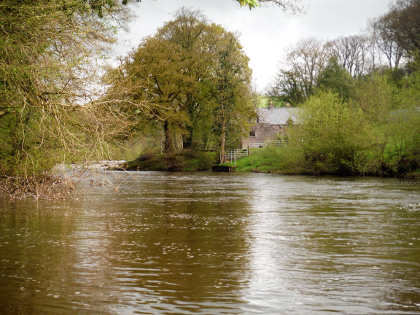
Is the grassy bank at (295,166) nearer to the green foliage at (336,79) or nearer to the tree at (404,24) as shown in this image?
the tree at (404,24)

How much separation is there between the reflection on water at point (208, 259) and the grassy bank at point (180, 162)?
35853 millimetres

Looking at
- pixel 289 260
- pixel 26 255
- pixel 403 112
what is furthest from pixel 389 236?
pixel 403 112

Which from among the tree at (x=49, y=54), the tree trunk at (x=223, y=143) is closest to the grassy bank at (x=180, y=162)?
the tree trunk at (x=223, y=143)

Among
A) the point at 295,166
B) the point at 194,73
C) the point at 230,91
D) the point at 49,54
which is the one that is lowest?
the point at 295,166

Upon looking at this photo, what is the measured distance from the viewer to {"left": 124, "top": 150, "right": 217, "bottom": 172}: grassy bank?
180 ft

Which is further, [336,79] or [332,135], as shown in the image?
[336,79]

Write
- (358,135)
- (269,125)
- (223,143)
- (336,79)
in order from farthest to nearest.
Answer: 1. (269,125)
2. (336,79)
3. (223,143)
4. (358,135)

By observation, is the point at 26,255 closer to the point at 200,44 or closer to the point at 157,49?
the point at 157,49

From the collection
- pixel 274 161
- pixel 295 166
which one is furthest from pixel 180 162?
pixel 295 166

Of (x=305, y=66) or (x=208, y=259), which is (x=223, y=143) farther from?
(x=208, y=259)

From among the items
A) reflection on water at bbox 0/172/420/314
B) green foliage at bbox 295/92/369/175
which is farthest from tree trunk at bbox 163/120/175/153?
reflection on water at bbox 0/172/420/314

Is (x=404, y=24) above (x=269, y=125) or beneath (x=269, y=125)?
above

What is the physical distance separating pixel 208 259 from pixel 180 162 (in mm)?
44855

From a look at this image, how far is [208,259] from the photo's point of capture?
33.4ft
